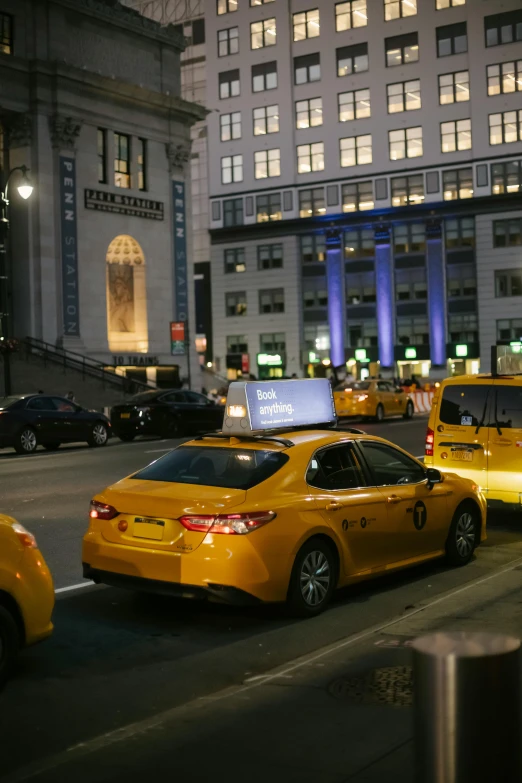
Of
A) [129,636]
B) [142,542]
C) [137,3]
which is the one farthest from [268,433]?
[137,3]

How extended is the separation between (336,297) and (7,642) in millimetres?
68773

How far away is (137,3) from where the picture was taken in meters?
88.5

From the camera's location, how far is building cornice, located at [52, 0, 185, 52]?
46719mm

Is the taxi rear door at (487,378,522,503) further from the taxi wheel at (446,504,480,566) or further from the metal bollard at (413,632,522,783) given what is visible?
the metal bollard at (413,632,522,783)

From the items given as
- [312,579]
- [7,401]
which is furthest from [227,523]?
[7,401]

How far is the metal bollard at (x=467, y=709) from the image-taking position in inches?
121

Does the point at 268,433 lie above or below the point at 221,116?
below

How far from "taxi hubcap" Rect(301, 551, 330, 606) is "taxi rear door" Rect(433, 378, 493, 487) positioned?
4.97m

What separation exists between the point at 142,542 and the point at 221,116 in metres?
73.0

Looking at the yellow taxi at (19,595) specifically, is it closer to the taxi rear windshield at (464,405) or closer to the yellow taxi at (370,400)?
the taxi rear windshield at (464,405)

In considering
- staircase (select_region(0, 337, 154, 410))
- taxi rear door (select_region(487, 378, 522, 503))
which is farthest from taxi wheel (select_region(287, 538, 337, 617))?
staircase (select_region(0, 337, 154, 410))

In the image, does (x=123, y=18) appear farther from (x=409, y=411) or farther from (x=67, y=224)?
(x=409, y=411)

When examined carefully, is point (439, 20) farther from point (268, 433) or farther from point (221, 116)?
point (268, 433)

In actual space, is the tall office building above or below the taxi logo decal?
above
